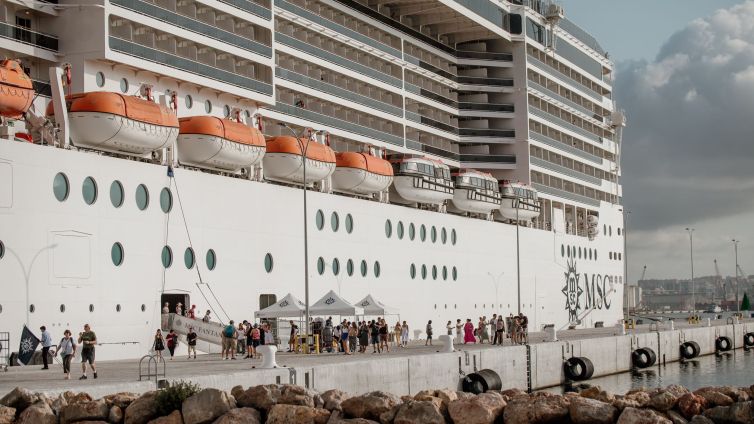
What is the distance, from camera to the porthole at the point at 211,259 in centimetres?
3975

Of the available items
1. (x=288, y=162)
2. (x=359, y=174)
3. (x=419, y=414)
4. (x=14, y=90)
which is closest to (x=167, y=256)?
(x=14, y=90)

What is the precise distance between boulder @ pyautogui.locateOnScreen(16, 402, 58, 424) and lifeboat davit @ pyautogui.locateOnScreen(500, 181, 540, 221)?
45.1m

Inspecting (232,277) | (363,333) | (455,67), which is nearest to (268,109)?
(232,277)

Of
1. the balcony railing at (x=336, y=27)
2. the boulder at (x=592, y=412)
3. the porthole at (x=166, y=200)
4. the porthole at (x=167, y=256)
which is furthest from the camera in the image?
the balcony railing at (x=336, y=27)

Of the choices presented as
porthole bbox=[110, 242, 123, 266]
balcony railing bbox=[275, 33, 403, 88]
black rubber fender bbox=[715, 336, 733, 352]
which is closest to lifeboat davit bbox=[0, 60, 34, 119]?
porthole bbox=[110, 242, 123, 266]

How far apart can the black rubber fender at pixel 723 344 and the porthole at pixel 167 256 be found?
1574 inches

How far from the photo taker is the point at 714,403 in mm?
19359

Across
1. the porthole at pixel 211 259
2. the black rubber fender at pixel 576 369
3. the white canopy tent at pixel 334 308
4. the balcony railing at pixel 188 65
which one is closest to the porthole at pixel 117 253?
the porthole at pixel 211 259

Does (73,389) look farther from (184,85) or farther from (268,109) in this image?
(268,109)

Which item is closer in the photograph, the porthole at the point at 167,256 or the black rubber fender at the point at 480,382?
the black rubber fender at the point at 480,382

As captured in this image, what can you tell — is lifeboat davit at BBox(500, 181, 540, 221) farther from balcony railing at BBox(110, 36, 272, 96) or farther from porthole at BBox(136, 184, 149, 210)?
porthole at BBox(136, 184, 149, 210)

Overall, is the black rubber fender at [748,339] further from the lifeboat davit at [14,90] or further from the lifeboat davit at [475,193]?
the lifeboat davit at [14,90]

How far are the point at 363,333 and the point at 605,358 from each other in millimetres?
15355

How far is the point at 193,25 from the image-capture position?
1592 inches
